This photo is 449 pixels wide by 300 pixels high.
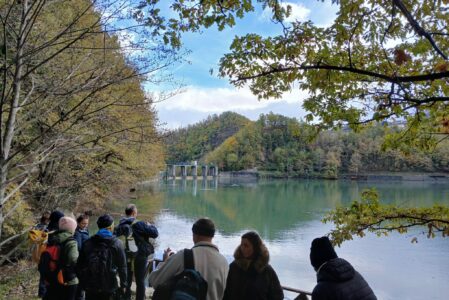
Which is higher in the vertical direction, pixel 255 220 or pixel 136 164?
pixel 136 164

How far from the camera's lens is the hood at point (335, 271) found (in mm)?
1756

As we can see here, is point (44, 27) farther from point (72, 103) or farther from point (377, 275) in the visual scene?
point (377, 275)

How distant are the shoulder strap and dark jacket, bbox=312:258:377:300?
64 cm

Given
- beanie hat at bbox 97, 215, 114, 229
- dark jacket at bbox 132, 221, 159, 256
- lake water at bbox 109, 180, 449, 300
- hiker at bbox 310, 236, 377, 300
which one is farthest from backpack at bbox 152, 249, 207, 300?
lake water at bbox 109, 180, 449, 300

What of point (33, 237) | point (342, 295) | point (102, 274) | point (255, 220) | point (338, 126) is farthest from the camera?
point (255, 220)

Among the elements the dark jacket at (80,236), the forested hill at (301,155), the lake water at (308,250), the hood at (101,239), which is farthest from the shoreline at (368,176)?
the hood at (101,239)

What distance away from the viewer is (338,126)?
11.2 feet

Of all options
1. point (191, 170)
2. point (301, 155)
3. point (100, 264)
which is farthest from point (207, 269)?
point (191, 170)

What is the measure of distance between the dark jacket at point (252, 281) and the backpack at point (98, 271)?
1104 mm

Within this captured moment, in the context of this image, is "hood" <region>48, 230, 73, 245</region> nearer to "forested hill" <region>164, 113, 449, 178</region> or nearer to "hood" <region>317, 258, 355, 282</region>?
"hood" <region>317, 258, 355, 282</region>

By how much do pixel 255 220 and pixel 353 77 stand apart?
742 inches

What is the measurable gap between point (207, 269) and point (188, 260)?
13 centimetres

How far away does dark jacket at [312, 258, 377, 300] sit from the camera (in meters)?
1.72

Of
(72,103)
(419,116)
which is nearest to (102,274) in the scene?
(419,116)
